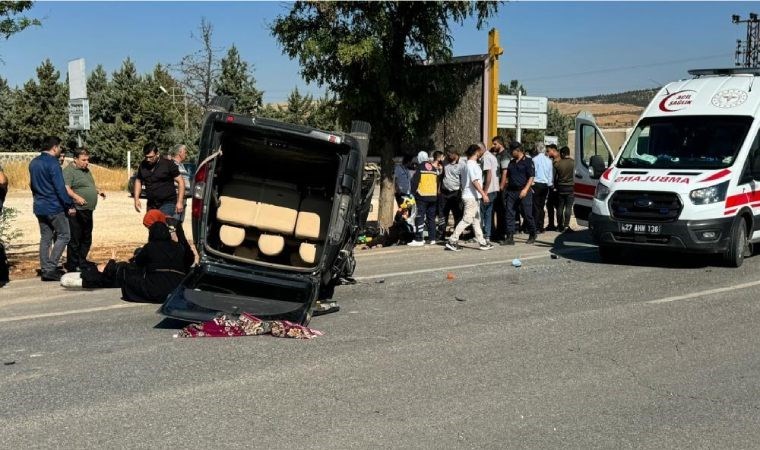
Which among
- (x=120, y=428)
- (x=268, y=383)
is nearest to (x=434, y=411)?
(x=268, y=383)

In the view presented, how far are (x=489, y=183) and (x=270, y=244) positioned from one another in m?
5.72

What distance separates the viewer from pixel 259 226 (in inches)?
372

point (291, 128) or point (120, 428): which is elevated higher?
point (291, 128)

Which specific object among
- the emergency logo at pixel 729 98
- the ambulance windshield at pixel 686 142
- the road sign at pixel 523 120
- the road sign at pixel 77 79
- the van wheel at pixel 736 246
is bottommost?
the van wheel at pixel 736 246

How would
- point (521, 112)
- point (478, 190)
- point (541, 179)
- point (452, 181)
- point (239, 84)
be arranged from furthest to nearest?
1. point (239, 84)
2. point (521, 112)
3. point (541, 179)
4. point (452, 181)
5. point (478, 190)

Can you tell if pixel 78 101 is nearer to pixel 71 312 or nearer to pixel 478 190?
pixel 478 190

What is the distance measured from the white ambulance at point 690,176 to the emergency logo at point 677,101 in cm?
1

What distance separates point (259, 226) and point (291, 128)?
5.40 ft

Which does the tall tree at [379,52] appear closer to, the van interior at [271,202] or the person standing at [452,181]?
the person standing at [452,181]

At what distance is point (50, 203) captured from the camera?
10398mm

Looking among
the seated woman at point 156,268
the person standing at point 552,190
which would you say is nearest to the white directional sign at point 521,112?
the person standing at point 552,190

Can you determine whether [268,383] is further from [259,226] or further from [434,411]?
[259,226]

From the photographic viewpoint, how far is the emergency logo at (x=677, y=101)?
1219 cm

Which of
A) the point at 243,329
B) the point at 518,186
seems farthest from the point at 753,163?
the point at 243,329
